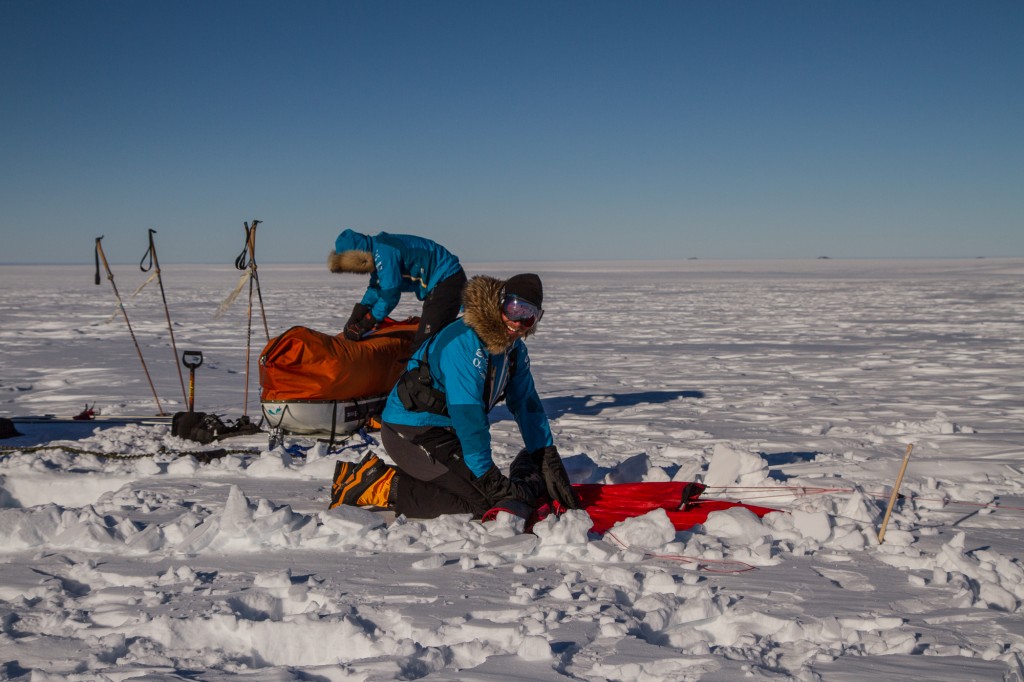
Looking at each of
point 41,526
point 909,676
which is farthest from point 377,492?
point 909,676

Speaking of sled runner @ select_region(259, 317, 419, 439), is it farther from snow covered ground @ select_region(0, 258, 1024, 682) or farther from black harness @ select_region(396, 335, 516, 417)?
black harness @ select_region(396, 335, 516, 417)

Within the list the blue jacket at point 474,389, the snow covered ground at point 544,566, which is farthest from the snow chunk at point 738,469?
the blue jacket at point 474,389

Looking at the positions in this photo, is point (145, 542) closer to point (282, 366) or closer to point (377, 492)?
point (377, 492)

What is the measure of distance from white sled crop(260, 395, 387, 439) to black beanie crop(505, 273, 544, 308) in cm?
219

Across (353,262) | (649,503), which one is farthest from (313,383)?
(649,503)

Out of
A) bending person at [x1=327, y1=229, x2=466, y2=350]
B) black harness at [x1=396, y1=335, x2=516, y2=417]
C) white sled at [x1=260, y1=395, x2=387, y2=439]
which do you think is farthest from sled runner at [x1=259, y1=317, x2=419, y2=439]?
black harness at [x1=396, y1=335, x2=516, y2=417]

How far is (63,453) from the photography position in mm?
4598

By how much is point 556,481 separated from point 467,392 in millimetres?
585

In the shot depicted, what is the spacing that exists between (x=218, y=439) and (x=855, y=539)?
151 inches

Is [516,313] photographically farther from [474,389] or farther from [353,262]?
[353,262]

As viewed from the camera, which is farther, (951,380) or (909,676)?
(951,380)

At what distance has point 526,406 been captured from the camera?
11.7 feet

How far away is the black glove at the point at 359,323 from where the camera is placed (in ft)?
17.7

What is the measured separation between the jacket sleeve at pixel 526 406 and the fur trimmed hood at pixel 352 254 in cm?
214
